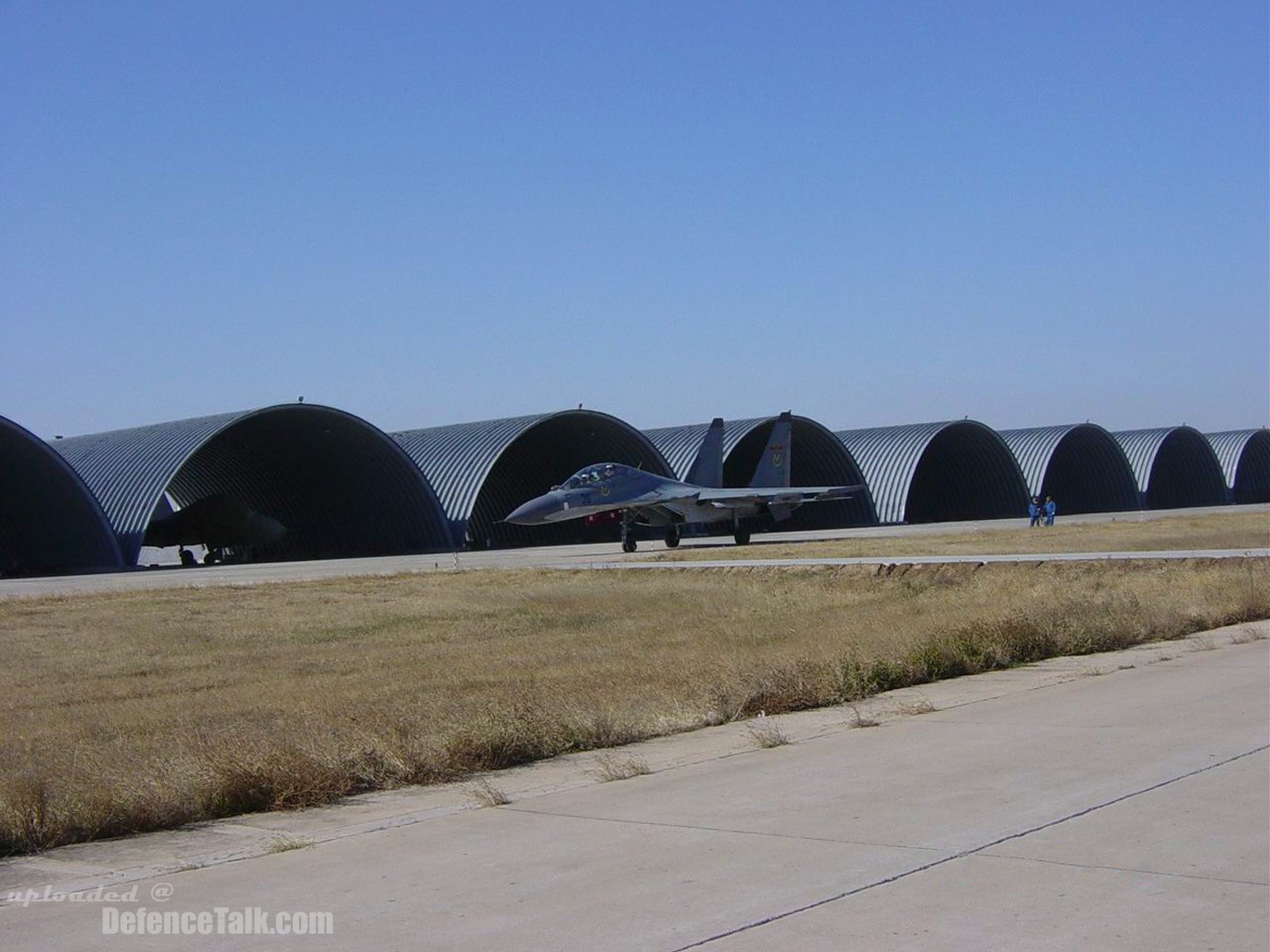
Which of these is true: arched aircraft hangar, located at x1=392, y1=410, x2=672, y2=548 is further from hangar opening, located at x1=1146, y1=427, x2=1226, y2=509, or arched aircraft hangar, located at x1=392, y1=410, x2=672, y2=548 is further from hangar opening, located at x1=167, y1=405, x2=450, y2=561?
hangar opening, located at x1=1146, y1=427, x2=1226, y2=509

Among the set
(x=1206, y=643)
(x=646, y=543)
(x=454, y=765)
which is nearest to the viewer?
(x=454, y=765)

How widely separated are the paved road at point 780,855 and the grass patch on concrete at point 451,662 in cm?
45

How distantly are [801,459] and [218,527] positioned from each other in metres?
29.7

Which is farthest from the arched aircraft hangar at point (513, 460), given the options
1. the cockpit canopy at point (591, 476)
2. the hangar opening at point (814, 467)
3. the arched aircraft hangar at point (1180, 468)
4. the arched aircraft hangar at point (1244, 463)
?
the arched aircraft hangar at point (1244, 463)

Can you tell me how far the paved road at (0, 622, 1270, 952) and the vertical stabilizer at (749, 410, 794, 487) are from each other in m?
42.7

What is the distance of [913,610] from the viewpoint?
830 inches

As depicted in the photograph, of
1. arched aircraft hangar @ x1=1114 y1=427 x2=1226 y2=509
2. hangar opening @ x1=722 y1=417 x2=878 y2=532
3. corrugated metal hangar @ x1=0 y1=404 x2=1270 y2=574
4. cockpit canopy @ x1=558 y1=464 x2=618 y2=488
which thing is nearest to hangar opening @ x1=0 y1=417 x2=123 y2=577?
corrugated metal hangar @ x1=0 y1=404 x2=1270 y2=574

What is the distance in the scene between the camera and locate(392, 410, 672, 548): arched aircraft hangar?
5641 centimetres

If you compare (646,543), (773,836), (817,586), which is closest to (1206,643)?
(773,836)

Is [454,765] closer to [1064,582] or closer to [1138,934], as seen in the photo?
[1138,934]

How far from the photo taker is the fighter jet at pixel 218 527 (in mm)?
56219

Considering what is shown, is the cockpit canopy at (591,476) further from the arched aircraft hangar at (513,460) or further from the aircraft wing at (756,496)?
the arched aircraft hangar at (513,460)

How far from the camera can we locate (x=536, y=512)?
43.2m

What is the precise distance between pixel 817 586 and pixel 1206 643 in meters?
13.0
